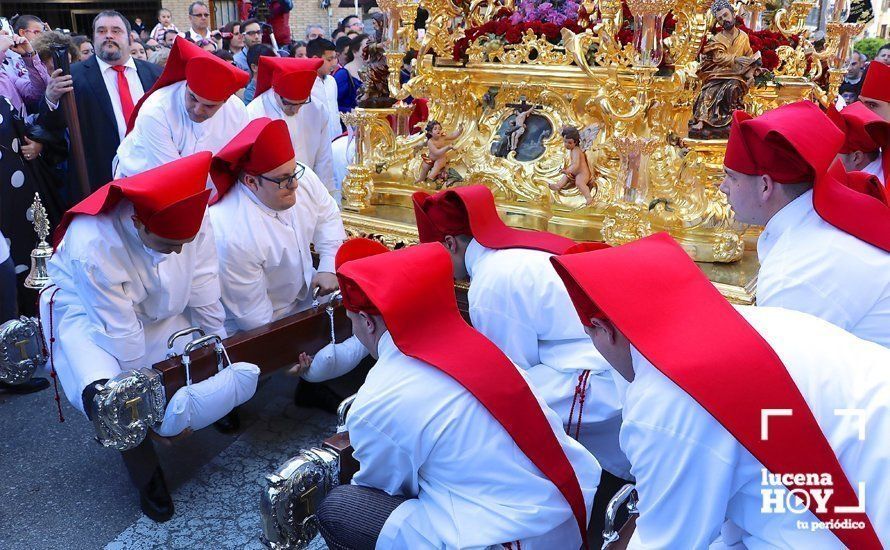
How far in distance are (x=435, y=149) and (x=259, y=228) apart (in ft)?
4.50

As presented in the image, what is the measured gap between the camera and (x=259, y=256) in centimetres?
334

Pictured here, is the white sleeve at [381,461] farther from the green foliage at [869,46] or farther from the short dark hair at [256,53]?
the green foliage at [869,46]

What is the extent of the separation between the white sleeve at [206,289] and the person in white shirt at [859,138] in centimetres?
275

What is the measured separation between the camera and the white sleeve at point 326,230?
3748 millimetres

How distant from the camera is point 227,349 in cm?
289

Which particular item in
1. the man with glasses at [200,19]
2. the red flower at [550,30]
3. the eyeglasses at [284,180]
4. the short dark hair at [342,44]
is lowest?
the eyeglasses at [284,180]

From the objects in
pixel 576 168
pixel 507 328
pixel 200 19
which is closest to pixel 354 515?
pixel 507 328

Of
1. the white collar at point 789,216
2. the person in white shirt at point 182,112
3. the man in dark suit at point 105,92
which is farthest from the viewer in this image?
the man in dark suit at point 105,92

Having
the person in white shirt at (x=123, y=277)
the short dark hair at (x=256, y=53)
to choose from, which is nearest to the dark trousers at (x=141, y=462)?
the person in white shirt at (x=123, y=277)

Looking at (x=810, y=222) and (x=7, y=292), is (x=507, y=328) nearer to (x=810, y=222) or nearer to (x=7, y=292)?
(x=810, y=222)

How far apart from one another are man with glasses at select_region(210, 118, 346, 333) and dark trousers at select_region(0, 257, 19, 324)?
4.06ft

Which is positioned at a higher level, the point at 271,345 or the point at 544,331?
the point at 544,331

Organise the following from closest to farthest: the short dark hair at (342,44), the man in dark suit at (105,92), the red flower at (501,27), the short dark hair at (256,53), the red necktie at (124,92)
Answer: the red flower at (501,27) < the man in dark suit at (105,92) < the red necktie at (124,92) < the short dark hair at (256,53) < the short dark hair at (342,44)

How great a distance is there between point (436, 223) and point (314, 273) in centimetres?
111
